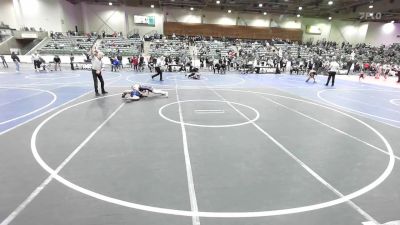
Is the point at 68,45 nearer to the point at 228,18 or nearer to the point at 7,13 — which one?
the point at 7,13

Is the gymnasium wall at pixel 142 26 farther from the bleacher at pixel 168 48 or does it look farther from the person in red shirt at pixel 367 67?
the person in red shirt at pixel 367 67

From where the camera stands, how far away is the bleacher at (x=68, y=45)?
95.2 ft

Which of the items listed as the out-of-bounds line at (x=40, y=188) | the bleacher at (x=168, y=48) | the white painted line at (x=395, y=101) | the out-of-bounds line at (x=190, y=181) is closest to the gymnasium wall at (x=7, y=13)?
the bleacher at (x=168, y=48)

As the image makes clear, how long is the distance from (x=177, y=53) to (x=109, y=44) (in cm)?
895

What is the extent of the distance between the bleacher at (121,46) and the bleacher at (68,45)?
1.70 m

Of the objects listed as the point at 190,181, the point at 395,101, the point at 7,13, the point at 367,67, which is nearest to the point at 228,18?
the point at 367,67

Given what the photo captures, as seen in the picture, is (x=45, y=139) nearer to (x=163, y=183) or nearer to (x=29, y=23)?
(x=163, y=183)

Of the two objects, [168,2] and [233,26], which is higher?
[168,2]

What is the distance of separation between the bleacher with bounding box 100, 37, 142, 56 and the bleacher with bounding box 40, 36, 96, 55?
1.70 meters

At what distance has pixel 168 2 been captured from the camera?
38.2 metres

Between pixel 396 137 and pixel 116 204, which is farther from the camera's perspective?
pixel 396 137

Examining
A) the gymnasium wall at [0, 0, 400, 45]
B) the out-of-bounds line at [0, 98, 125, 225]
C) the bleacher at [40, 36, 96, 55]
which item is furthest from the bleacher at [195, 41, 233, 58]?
the out-of-bounds line at [0, 98, 125, 225]

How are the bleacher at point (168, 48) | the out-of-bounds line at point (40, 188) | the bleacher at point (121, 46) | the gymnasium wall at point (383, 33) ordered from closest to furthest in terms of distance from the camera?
the out-of-bounds line at point (40, 188), the bleacher at point (121, 46), the bleacher at point (168, 48), the gymnasium wall at point (383, 33)

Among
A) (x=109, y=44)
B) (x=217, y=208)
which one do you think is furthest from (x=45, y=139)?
(x=109, y=44)
